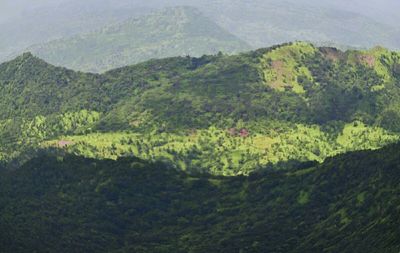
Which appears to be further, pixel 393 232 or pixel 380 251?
pixel 393 232
